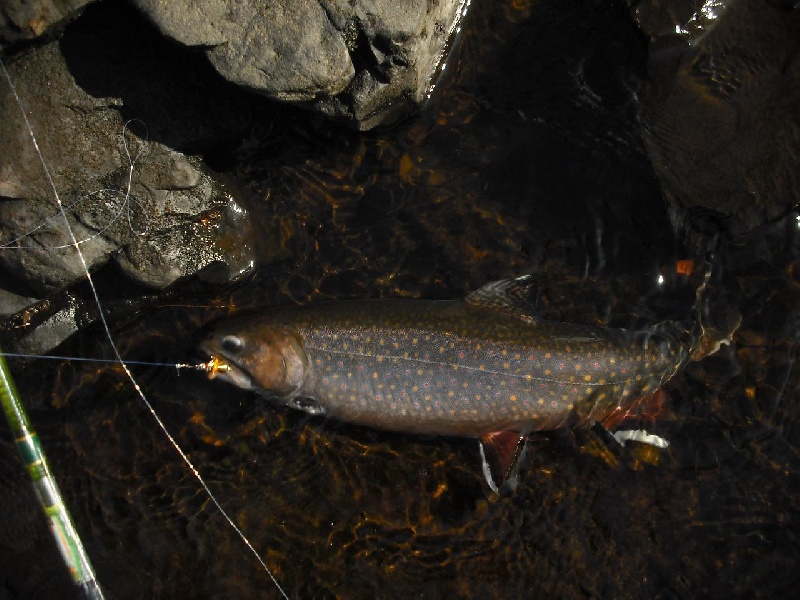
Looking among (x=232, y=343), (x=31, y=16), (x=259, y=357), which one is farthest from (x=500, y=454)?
(x=31, y=16)

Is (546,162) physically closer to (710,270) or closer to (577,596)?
(710,270)

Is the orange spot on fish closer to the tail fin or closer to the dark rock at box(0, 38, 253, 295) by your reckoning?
the tail fin

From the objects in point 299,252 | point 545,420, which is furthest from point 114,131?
point 545,420

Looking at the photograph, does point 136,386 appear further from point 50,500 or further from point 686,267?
point 686,267

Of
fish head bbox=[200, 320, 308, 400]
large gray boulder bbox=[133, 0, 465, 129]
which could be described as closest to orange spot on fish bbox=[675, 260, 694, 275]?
large gray boulder bbox=[133, 0, 465, 129]

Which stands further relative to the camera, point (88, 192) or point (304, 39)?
point (88, 192)

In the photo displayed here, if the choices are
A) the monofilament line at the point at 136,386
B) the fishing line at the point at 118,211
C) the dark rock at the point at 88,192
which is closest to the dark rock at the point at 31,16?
the dark rock at the point at 88,192
